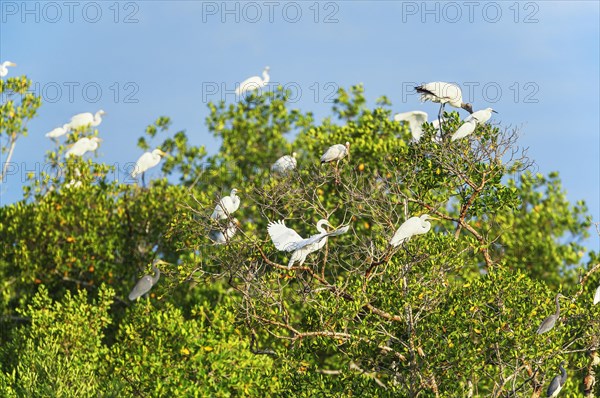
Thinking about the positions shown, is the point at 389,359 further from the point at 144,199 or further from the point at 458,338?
the point at 144,199

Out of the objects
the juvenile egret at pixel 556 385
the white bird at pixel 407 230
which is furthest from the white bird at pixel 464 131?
the juvenile egret at pixel 556 385

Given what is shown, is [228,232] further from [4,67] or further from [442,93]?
[4,67]

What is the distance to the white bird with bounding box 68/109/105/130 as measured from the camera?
3027cm

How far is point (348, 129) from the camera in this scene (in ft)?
81.8

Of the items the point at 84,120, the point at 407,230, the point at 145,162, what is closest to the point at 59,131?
the point at 84,120

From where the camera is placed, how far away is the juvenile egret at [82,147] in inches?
1079

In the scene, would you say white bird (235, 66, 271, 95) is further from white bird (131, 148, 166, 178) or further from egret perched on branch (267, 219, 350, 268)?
egret perched on branch (267, 219, 350, 268)

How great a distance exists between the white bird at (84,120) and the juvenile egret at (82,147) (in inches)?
101

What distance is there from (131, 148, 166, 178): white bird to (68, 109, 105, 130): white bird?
4.86 meters

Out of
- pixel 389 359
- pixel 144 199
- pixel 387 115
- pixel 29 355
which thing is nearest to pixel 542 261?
pixel 387 115

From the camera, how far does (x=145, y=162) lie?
2614 cm

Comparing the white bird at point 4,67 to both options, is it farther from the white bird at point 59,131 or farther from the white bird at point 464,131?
the white bird at point 464,131

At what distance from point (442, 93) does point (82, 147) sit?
1425cm

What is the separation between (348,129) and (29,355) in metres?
10.5
